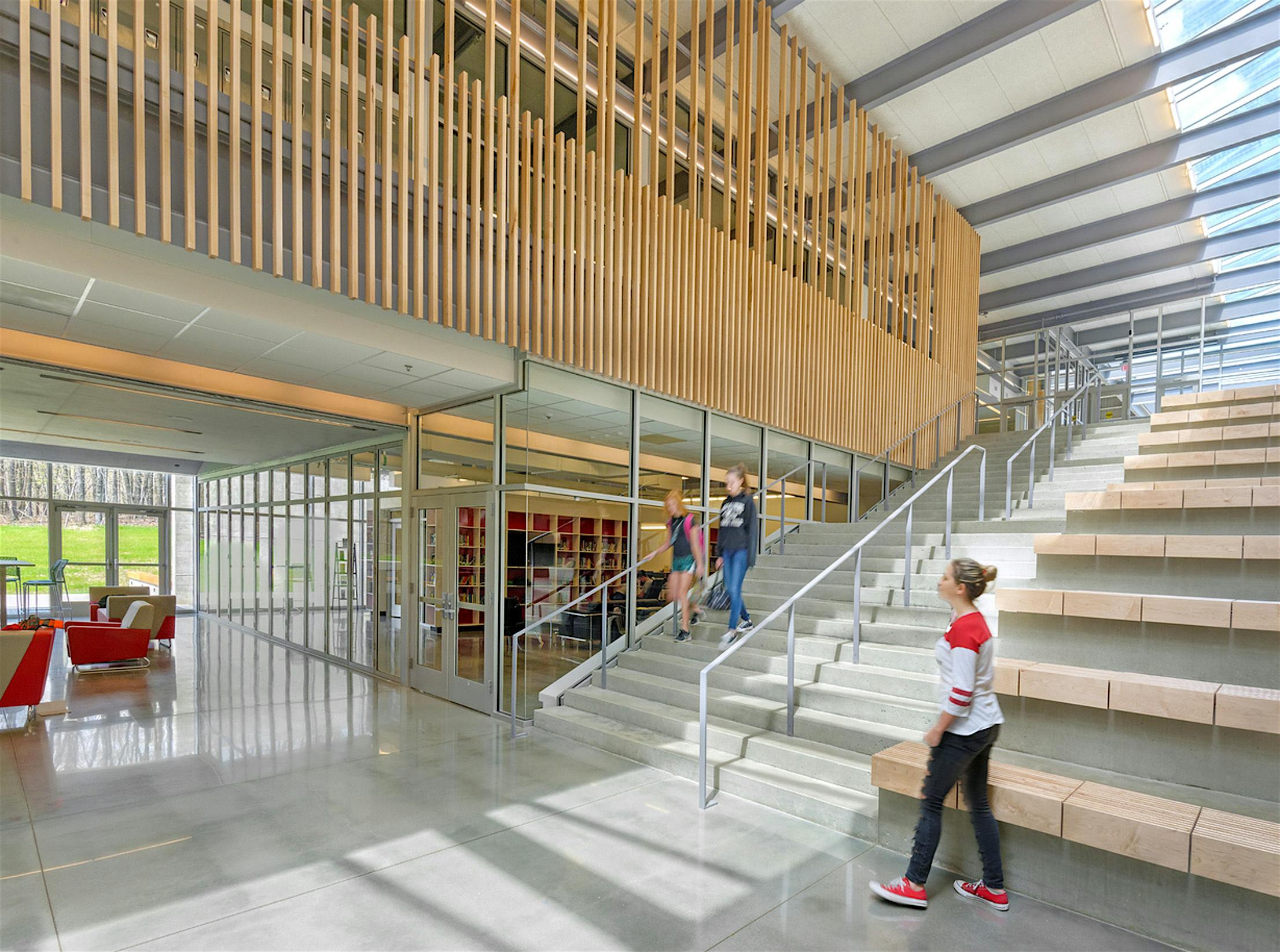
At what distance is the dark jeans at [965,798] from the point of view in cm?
310

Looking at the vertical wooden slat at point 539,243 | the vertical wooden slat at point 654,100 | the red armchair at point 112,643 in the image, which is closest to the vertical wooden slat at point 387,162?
the vertical wooden slat at point 539,243

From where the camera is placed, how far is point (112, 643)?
906cm

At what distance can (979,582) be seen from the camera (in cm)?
314

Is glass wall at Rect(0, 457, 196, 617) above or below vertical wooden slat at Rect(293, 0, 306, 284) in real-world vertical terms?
below

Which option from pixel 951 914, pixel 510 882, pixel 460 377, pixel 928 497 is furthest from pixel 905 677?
pixel 928 497

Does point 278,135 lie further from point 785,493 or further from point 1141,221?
point 1141,221

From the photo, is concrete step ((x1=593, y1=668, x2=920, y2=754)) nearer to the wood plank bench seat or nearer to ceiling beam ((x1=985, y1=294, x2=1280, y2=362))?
the wood plank bench seat

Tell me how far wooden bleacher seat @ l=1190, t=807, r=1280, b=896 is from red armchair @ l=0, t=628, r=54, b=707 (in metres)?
8.33

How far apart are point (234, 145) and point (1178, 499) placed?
6.81 metres

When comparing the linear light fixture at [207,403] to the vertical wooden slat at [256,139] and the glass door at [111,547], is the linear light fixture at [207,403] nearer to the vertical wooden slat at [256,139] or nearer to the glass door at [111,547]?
the vertical wooden slat at [256,139]

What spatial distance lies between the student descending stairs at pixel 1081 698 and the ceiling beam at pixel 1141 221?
575 centimetres

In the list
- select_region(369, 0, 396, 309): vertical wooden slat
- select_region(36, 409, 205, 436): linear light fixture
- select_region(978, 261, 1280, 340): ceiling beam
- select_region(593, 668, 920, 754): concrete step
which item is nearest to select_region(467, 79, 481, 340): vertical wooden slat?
select_region(369, 0, 396, 309): vertical wooden slat

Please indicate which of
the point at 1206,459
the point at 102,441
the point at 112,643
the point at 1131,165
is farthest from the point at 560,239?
the point at 1131,165

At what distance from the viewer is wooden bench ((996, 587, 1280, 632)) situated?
3611 mm
